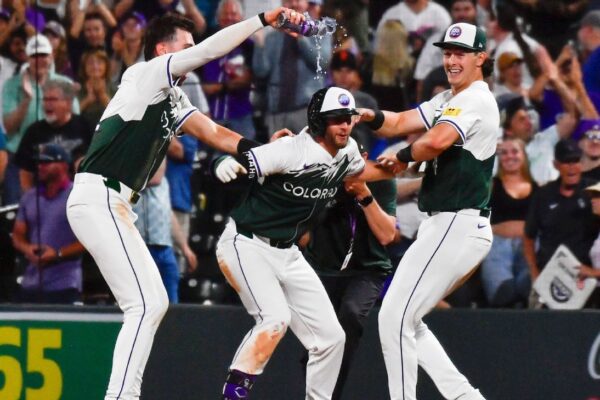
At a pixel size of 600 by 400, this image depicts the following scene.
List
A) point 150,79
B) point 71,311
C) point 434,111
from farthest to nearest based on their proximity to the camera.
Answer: point 71,311 < point 434,111 < point 150,79

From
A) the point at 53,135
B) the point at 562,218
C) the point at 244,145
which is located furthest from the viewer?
the point at 53,135

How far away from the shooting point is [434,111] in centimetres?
723

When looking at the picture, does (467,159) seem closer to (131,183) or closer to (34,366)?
(131,183)

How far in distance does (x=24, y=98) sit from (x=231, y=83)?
1.26 metres

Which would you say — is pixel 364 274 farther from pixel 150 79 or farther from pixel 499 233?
pixel 150 79

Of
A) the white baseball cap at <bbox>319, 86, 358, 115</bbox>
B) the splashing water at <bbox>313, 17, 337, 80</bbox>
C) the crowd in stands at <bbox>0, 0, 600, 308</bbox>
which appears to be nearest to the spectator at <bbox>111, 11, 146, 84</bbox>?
the crowd in stands at <bbox>0, 0, 600, 308</bbox>

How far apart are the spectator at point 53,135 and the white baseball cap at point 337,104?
1.91m

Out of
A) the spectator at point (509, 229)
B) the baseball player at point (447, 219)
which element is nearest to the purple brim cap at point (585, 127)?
the spectator at point (509, 229)

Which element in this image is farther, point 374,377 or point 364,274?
point 374,377

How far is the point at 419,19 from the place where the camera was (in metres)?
8.19

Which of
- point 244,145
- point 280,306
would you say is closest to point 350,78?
point 244,145

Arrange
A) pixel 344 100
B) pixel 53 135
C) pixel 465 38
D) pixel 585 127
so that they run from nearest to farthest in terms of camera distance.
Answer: pixel 344 100 → pixel 465 38 → pixel 585 127 → pixel 53 135

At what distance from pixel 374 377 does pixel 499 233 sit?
3.77 feet

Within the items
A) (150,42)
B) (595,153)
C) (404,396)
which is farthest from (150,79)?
(595,153)
